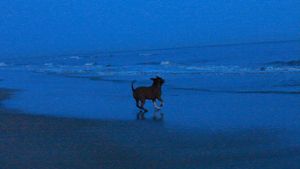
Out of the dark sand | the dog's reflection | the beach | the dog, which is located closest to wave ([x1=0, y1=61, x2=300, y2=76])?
the beach

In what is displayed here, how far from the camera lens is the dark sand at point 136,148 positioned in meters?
5.58

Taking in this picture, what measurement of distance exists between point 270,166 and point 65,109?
21.7ft

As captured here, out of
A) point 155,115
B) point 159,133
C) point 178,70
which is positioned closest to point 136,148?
point 159,133

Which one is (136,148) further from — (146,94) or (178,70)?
(178,70)

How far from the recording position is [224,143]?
21.5 feet

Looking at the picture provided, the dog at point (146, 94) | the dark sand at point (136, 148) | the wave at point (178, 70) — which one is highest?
the wave at point (178, 70)

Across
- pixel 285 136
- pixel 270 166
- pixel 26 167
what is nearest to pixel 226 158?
pixel 270 166

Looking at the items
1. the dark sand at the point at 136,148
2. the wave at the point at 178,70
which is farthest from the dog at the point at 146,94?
the wave at the point at 178,70

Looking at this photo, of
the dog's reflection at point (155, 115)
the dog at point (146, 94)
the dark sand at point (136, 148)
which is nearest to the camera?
the dark sand at point (136, 148)

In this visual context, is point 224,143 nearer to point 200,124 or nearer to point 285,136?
point 285,136

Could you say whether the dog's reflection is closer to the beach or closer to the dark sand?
the beach

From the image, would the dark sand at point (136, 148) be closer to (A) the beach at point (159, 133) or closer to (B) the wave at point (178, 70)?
(A) the beach at point (159, 133)

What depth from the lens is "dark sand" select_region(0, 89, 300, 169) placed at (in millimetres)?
5578

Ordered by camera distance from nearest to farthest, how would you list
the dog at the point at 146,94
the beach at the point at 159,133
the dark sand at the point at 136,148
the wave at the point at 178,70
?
the dark sand at the point at 136,148
the beach at the point at 159,133
the dog at the point at 146,94
the wave at the point at 178,70
